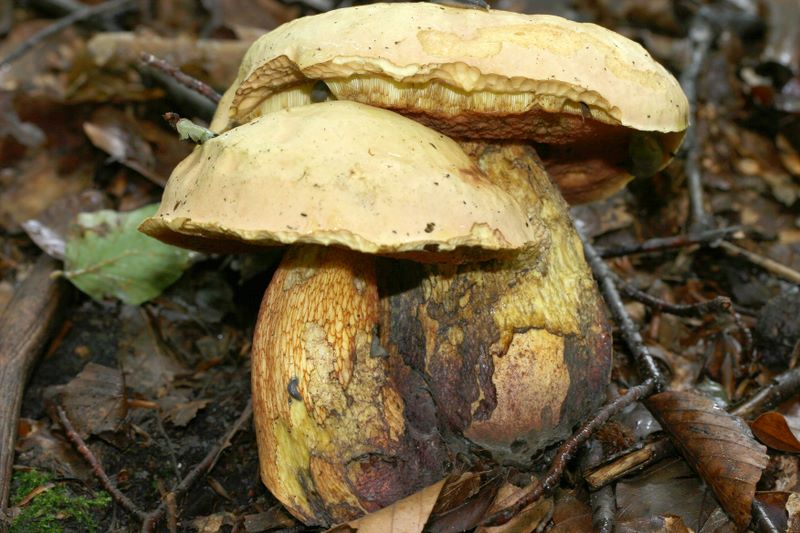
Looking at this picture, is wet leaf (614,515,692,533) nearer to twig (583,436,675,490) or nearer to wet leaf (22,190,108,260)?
twig (583,436,675,490)

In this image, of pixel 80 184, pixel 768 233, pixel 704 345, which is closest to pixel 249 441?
pixel 704 345

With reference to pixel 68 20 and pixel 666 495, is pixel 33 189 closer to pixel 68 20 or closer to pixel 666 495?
pixel 68 20

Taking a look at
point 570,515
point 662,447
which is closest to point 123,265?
point 570,515

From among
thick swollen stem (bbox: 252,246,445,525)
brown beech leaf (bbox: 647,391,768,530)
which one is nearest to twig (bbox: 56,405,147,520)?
thick swollen stem (bbox: 252,246,445,525)

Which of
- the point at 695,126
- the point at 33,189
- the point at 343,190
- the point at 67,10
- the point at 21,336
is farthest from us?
the point at 67,10

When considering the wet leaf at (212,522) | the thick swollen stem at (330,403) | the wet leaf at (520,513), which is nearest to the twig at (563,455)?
the wet leaf at (520,513)

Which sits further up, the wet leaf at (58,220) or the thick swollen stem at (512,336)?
the thick swollen stem at (512,336)

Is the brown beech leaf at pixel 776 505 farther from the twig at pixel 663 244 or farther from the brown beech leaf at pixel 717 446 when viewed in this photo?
the twig at pixel 663 244
